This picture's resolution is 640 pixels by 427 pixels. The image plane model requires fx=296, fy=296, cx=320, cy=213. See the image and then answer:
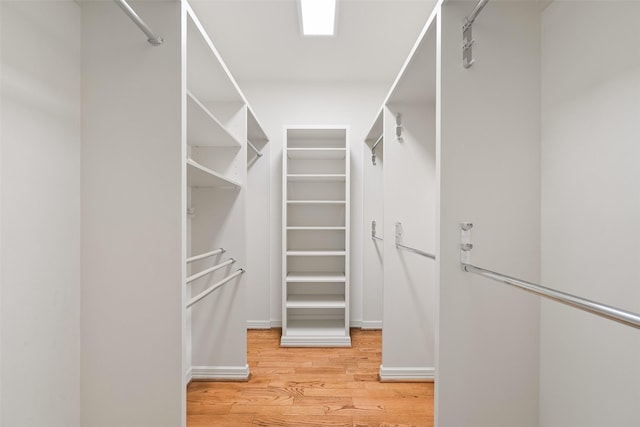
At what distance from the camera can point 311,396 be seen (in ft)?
5.98

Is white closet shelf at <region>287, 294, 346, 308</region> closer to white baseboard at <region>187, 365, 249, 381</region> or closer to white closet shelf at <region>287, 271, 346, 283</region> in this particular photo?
white closet shelf at <region>287, 271, 346, 283</region>

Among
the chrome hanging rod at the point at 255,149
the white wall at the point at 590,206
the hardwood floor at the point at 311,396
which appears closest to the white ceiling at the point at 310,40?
the chrome hanging rod at the point at 255,149

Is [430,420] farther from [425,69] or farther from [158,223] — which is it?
[425,69]

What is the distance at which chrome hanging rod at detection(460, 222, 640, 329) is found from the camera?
1.83 ft

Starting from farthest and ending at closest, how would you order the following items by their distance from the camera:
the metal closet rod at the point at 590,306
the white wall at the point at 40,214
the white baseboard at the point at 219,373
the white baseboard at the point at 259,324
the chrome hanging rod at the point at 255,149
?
the white baseboard at the point at 259,324 < the chrome hanging rod at the point at 255,149 < the white baseboard at the point at 219,373 < the white wall at the point at 40,214 < the metal closet rod at the point at 590,306

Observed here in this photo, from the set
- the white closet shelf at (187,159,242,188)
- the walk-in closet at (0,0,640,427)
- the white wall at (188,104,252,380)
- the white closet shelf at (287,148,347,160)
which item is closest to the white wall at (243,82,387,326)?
the white closet shelf at (287,148,347,160)

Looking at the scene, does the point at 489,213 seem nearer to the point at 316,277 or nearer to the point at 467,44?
the point at 467,44

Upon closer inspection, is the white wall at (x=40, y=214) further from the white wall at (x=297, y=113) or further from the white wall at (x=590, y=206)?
the white wall at (x=297, y=113)

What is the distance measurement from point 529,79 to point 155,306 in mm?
1673

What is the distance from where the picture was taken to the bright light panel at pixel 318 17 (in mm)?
1890

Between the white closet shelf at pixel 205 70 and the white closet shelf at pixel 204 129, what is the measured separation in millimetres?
144

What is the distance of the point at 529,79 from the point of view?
3.82ft

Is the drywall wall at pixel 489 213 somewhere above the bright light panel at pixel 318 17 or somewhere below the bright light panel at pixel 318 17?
below

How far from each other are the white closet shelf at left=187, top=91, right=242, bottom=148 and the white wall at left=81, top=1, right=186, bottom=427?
0.21 m
